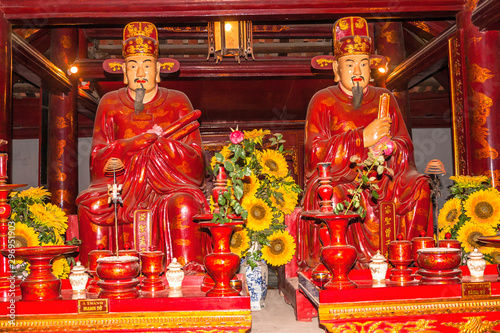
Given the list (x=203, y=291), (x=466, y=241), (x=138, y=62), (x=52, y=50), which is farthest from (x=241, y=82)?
(x=203, y=291)

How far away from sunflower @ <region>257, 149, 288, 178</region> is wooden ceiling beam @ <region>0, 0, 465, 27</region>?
1.12m

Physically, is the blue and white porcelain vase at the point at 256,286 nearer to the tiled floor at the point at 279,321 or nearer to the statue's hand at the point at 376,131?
the tiled floor at the point at 279,321

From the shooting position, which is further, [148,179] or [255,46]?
[255,46]

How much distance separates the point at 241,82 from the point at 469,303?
580 centimetres

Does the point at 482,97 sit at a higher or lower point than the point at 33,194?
higher

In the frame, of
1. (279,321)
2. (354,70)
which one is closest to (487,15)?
(354,70)

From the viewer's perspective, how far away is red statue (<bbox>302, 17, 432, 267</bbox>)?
366 centimetres

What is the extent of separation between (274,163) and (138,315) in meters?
1.89

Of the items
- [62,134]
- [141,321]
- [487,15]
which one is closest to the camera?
[141,321]

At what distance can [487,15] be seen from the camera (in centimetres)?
397

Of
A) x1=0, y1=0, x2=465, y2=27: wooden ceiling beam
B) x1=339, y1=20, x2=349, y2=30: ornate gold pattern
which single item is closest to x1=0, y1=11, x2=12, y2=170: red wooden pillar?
x1=0, y1=0, x2=465, y2=27: wooden ceiling beam

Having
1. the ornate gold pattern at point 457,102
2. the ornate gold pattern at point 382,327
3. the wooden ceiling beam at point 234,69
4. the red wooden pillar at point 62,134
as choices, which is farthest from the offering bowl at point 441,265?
the red wooden pillar at point 62,134

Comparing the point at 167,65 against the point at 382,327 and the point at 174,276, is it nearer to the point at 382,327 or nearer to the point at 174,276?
the point at 174,276

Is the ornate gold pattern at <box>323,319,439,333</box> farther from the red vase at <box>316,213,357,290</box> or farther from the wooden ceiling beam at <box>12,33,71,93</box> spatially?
the wooden ceiling beam at <box>12,33,71,93</box>
